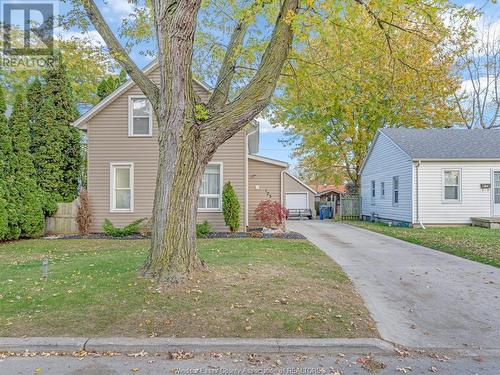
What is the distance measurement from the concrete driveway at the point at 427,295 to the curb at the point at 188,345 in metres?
0.55

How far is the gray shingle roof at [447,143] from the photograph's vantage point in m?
16.8

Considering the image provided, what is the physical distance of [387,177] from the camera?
65.9 ft

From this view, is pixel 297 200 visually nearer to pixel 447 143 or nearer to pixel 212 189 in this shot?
pixel 447 143

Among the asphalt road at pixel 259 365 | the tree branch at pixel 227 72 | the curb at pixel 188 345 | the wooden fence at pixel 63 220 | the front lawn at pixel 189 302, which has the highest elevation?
the tree branch at pixel 227 72

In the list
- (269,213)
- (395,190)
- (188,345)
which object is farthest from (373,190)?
(188,345)

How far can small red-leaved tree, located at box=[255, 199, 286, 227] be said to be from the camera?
46.3ft

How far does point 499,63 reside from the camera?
27.6 meters

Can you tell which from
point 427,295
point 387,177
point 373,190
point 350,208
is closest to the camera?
point 427,295

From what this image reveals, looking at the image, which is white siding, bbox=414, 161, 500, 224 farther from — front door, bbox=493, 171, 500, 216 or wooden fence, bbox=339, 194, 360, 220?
wooden fence, bbox=339, 194, 360, 220

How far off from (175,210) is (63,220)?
1046 cm

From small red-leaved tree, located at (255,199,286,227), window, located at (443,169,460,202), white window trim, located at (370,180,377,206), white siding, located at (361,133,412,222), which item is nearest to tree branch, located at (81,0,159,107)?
small red-leaved tree, located at (255,199,286,227)

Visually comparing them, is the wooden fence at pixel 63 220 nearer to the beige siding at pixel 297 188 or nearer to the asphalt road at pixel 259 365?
the asphalt road at pixel 259 365

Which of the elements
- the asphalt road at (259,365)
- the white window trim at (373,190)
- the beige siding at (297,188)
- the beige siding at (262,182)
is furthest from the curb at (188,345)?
the beige siding at (297,188)

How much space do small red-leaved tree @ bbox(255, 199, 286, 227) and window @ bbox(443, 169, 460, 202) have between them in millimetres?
7981
